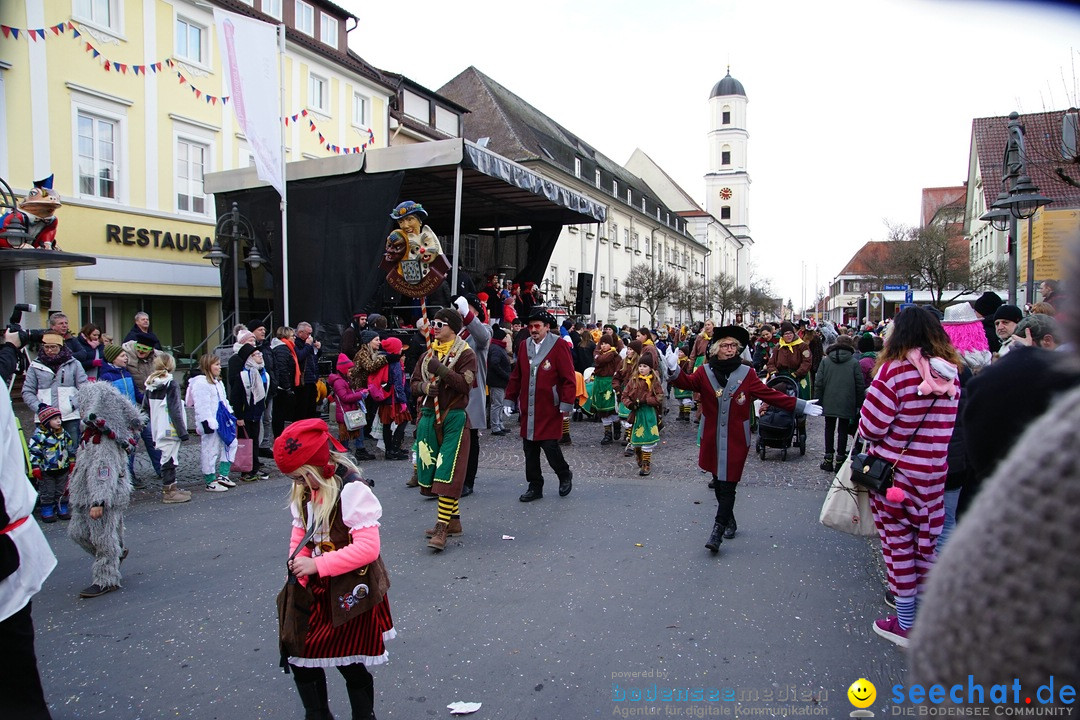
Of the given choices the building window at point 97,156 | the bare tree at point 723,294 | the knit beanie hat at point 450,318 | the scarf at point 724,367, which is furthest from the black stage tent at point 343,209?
the bare tree at point 723,294

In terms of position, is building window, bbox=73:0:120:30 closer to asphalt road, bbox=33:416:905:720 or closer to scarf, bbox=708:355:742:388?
asphalt road, bbox=33:416:905:720

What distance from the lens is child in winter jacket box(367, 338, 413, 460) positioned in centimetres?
955

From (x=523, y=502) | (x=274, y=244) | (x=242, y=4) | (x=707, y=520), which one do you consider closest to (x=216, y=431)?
(x=523, y=502)

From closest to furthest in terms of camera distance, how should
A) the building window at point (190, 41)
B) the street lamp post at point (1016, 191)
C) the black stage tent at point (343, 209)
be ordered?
the street lamp post at point (1016, 191)
the black stage tent at point (343, 209)
the building window at point (190, 41)

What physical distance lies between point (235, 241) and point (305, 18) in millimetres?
13286

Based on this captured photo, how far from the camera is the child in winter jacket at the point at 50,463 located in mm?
6691

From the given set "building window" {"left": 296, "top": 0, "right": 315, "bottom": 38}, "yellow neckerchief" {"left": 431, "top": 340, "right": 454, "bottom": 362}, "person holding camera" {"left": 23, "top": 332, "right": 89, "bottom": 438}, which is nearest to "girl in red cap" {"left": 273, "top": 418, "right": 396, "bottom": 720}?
"yellow neckerchief" {"left": 431, "top": 340, "right": 454, "bottom": 362}

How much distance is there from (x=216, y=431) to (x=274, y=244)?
6.55 meters

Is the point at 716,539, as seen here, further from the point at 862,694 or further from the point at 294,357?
the point at 294,357

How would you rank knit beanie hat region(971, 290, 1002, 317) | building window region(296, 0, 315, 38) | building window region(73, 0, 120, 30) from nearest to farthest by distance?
knit beanie hat region(971, 290, 1002, 317) < building window region(73, 0, 120, 30) < building window region(296, 0, 315, 38)

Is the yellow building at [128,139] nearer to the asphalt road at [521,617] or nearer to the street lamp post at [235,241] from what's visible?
the street lamp post at [235,241]

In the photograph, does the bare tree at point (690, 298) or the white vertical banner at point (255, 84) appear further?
the bare tree at point (690, 298)

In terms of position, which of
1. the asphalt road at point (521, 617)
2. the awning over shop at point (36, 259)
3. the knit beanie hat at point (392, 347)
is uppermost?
the awning over shop at point (36, 259)

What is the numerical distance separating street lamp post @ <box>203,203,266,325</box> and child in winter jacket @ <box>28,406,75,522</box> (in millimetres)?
7144
